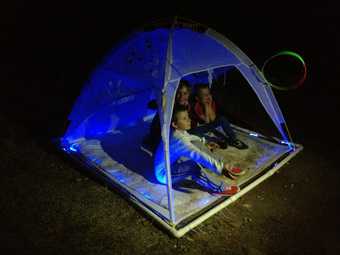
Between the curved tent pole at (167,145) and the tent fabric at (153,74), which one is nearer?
the curved tent pole at (167,145)

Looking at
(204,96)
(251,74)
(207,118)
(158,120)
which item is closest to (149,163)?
(158,120)

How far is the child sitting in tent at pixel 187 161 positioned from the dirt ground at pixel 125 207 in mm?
370

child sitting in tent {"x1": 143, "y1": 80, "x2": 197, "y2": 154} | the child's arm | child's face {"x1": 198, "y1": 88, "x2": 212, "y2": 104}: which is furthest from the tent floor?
child's face {"x1": 198, "y1": 88, "x2": 212, "y2": 104}

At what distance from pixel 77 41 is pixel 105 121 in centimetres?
538

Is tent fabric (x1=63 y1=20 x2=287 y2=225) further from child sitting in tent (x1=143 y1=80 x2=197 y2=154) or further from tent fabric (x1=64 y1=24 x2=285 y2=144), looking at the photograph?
child sitting in tent (x1=143 y1=80 x2=197 y2=154)

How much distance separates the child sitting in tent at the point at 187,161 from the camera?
4559 mm

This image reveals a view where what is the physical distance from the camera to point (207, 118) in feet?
18.7

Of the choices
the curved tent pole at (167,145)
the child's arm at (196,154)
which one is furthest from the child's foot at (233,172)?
the curved tent pole at (167,145)

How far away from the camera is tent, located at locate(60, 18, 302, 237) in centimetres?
440

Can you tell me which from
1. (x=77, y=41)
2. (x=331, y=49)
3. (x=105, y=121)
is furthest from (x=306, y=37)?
(x=105, y=121)

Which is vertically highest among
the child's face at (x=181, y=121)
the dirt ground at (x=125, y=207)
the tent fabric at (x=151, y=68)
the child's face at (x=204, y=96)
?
the tent fabric at (x=151, y=68)

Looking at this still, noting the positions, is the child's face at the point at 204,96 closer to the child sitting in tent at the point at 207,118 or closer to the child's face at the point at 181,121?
the child sitting in tent at the point at 207,118

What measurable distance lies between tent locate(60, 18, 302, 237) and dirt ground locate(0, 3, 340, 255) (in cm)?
16

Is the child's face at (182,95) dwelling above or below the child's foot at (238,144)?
above
